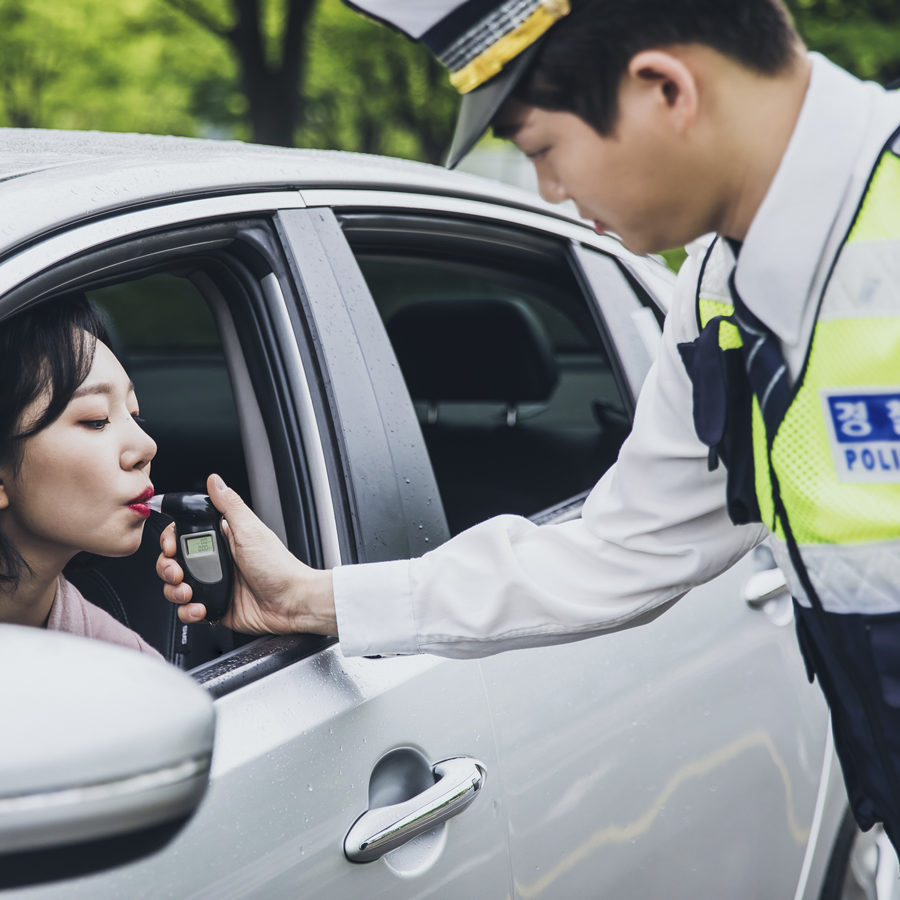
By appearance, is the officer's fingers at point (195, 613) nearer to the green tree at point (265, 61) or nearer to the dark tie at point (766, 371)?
the dark tie at point (766, 371)

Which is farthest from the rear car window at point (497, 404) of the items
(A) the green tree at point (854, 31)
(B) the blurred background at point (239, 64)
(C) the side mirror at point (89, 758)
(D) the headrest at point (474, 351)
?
(A) the green tree at point (854, 31)

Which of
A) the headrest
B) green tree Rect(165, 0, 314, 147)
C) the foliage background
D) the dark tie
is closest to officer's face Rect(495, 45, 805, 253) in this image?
the dark tie

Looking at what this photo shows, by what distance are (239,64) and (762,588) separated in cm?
1160

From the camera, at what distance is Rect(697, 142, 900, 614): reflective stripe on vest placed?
3.55 feet

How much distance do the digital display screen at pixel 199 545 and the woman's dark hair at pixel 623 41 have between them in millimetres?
761

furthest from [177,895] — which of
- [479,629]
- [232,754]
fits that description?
[479,629]

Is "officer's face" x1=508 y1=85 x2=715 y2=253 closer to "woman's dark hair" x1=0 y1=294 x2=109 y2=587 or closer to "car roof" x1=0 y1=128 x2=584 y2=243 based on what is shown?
"car roof" x1=0 y1=128 x2=584 y2=243

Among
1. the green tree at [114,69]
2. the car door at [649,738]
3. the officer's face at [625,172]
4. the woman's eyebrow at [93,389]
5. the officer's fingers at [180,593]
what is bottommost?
the car door at [649,738]

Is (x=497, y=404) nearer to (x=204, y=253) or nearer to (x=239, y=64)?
(x=204, y=253)

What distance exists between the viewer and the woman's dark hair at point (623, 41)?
1.11m

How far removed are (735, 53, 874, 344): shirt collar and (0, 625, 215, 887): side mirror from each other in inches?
27.7

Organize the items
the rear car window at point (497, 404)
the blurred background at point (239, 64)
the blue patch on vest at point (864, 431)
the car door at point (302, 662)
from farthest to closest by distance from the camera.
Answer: the blurred background at point (239, 64) → the rear car window at point (497, 404) → the car door at point (302, 662) → the blue patch on vest at point (864, 431)

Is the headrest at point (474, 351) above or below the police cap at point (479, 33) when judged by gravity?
below

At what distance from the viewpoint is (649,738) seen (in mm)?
1751
